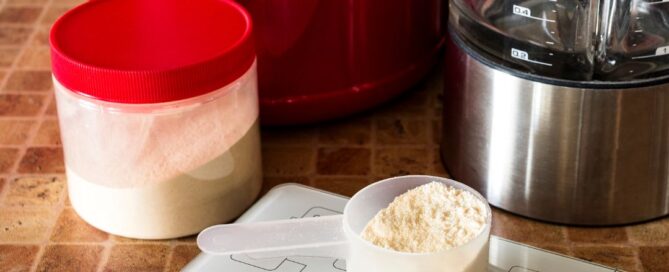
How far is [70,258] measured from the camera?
0.76 meters

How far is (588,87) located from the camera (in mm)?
713

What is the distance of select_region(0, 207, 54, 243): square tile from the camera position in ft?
2.58

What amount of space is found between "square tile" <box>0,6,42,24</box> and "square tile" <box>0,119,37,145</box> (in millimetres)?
205

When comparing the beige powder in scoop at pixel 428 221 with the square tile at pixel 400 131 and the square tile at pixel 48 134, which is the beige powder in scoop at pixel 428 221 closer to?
the square tile at pixel 400 131

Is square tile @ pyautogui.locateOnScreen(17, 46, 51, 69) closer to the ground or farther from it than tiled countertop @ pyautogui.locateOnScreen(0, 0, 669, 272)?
farther from it

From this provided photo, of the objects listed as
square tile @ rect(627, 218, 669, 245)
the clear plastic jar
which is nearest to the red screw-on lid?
the clear plastic jar

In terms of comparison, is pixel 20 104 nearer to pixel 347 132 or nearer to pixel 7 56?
pixel 7 56

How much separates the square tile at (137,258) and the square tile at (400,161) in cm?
20

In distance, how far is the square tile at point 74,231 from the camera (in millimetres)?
788

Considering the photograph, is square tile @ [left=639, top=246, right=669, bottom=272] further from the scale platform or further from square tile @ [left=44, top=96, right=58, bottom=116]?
square tile @ [left=44, top=96, right=58, bottom=116]

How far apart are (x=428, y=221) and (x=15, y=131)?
43 centimetres

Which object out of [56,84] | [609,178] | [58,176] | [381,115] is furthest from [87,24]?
[609,178]

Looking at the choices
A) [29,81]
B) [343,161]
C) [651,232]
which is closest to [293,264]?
[343,161]

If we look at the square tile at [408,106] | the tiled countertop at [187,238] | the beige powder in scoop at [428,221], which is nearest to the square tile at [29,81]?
the tiled countertop at [187,238]
